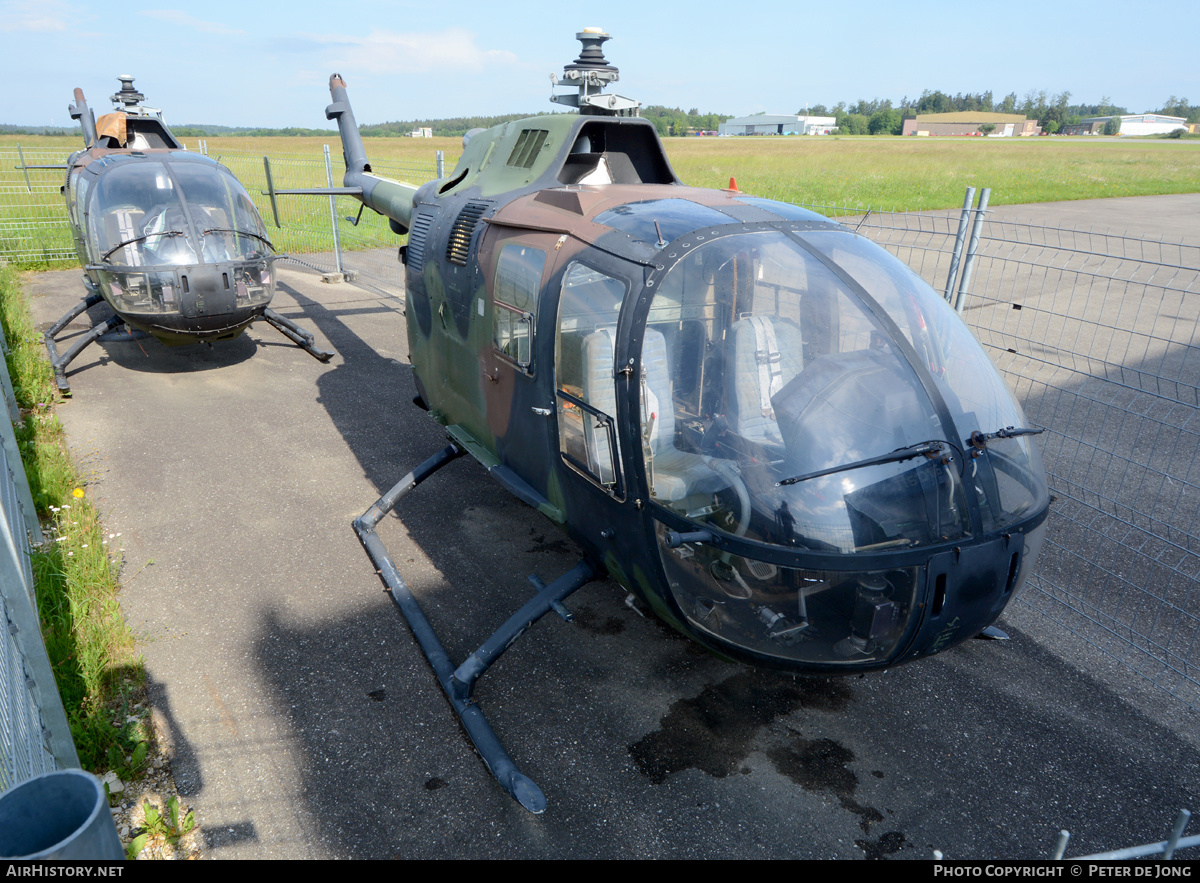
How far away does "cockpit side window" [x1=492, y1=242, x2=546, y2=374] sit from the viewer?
3689 millimetres

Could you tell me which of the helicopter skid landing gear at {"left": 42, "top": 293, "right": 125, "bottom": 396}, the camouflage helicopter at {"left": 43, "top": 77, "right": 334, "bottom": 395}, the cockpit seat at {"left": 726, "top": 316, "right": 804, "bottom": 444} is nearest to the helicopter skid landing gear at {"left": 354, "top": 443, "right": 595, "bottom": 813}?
the cockpit seat at {"left": 726, "top": 316, "right": 804, "bottom": 444}

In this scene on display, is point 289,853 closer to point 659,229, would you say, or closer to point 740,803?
Result: point 740,803

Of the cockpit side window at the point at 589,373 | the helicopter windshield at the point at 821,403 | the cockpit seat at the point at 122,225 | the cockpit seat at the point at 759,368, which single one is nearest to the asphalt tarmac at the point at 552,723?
the cockpit side window at the point at 589,373

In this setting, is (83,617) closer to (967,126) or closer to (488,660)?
(488,660)

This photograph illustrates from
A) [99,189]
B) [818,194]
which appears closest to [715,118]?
[818,194]

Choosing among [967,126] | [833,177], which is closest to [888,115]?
[967,126]

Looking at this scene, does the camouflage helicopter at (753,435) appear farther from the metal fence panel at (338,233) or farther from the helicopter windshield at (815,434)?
the metal fence panel at (338,233)

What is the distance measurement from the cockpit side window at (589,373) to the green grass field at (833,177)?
8.55 m

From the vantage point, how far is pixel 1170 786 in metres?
3.24

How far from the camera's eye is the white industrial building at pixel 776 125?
452ft

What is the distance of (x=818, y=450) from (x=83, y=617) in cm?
409

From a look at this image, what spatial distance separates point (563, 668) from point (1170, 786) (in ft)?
9.28

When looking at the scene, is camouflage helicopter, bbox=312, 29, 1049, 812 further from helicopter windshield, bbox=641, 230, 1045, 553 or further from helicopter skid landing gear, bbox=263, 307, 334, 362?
helicopter skid landing gear, bbox=263, 307, 334, 362

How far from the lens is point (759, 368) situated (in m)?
2.95
